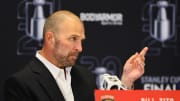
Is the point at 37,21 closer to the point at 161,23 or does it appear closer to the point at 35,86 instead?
the point at 161,23

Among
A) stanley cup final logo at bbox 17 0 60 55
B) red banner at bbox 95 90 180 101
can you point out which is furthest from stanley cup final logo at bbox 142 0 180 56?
red banner at bbox 95 90 180 101

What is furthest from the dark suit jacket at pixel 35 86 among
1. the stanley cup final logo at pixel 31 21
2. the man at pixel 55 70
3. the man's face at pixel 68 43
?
the stanley cup final logo at pixel 31 21

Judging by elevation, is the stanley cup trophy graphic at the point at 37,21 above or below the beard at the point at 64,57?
above

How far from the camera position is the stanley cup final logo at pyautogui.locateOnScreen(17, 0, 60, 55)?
14.7 ft

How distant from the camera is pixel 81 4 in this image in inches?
178

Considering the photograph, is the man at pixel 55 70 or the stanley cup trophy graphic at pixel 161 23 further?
the stanley cup trophy graphic at pixel 161 23

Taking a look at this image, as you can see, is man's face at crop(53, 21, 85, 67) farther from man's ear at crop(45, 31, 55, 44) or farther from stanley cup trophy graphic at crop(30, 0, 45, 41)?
stanley cup trophy graphic at crop(30, 0, 45, 41)

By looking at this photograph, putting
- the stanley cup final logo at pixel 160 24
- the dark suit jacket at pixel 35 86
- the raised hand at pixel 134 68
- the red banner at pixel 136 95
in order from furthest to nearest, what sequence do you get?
the stanley cup final logo at pixel 160 24
the raised hand at pixel 134 68
the dark suit jacket at pixel 35 86
the red banner at pixel 136 95

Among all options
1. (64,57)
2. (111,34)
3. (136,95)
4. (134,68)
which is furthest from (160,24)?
(136,95)

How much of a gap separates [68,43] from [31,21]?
189 cm

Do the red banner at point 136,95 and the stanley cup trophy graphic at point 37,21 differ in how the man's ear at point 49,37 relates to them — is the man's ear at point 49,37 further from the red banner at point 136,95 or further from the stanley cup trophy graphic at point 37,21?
the stanley cup trophy graphic at point 37,21

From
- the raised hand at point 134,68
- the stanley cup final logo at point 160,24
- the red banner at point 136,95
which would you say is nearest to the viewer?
the red banner at point 136,95

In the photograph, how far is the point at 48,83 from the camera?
261 cm

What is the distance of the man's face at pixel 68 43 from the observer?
8.70ft
